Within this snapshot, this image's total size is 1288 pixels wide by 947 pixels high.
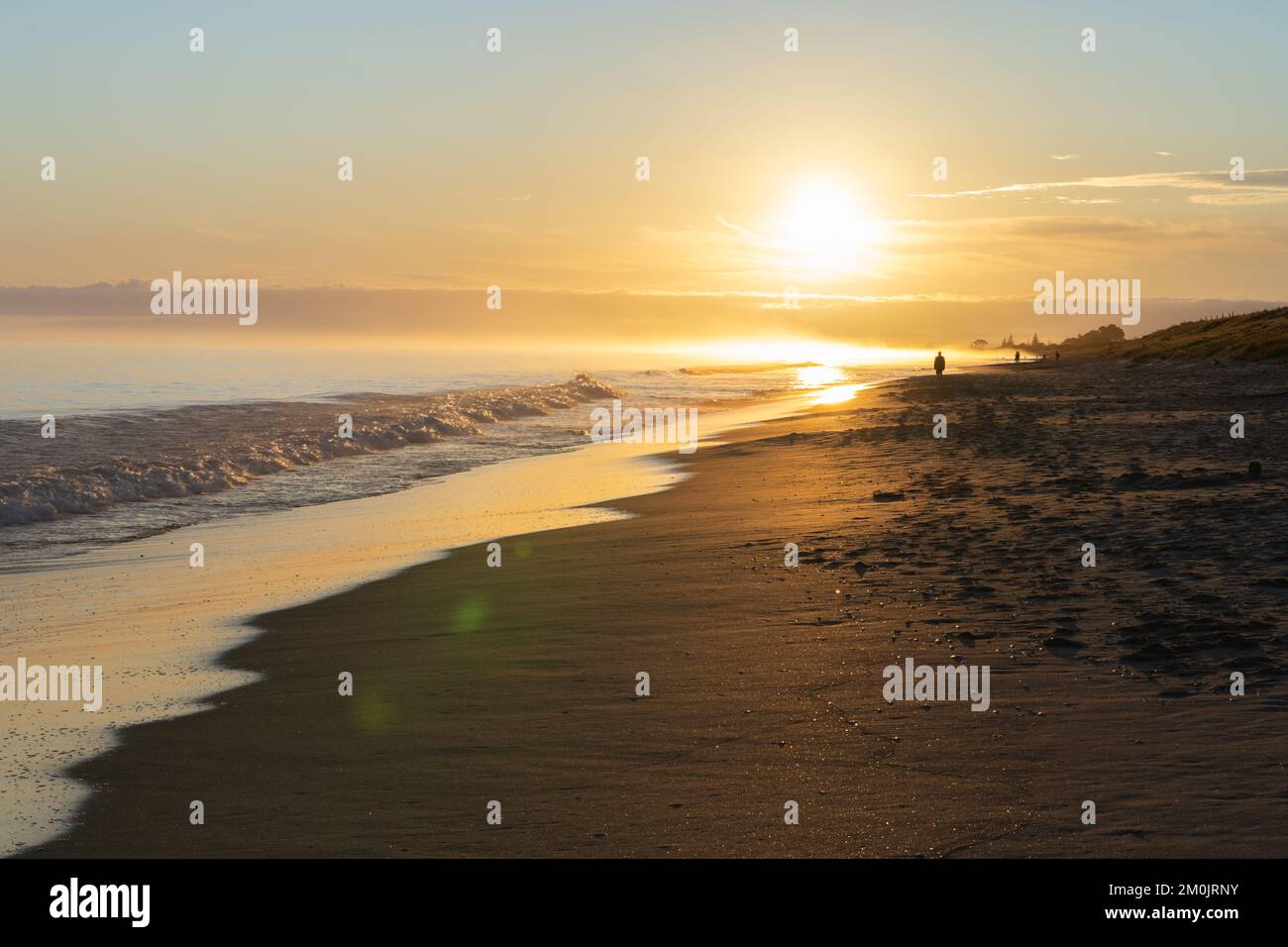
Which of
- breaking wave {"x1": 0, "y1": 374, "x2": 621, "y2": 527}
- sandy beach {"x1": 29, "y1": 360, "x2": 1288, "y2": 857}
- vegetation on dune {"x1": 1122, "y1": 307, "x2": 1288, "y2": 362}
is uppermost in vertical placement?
vegetation on dune {"x1": 1122, "y1": 307, "x2": 1288, "y2": 362}

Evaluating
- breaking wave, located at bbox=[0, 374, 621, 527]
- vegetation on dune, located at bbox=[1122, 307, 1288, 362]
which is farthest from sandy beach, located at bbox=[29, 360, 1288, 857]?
vegetation on dune, located at bbox=[1122, 307, 1288, 362]

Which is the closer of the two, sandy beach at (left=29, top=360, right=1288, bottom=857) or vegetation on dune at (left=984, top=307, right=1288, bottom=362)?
sandy beach at (left=29, top=360, right=1288, bottom=857)

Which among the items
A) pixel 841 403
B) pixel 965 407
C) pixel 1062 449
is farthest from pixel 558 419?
pixel 1062 449

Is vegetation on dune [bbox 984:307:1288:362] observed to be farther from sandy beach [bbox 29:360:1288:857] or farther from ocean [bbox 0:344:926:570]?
sandy beach [bbox 29:360:1288:857]

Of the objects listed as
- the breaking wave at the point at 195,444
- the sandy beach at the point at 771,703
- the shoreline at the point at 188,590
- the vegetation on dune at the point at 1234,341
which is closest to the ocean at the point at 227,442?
the breaking wave at the point at 195,444

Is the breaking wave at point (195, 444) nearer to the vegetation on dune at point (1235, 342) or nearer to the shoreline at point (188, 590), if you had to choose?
the shoreline at point (188, 590)

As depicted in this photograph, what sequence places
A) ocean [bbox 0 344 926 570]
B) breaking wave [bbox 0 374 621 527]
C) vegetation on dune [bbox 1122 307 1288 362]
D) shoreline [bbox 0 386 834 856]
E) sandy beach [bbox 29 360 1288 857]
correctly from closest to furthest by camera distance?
sandy beach [bbox 29 360 1288 857] < shoreline [bbox 0 386 834 856] < ocean [bbox 0 344 926 570] < breaking wave [bbox 0 374 621 527] < vegetation on dune [bbox 1122 307 1288 362]

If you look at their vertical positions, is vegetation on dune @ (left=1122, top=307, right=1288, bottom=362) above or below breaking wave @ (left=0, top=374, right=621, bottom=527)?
above
